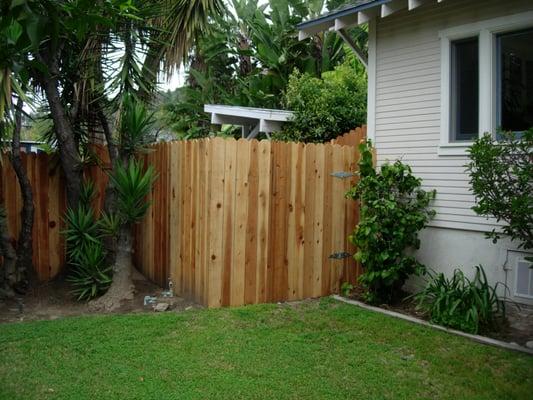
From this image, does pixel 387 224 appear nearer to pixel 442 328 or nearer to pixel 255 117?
pixel 442 328

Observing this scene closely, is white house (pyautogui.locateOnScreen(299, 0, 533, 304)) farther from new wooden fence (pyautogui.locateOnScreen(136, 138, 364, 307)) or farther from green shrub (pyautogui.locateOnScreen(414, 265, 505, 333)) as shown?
new wooden fence (pyautogui.locateOnScreen(136, 138, 364, 307))

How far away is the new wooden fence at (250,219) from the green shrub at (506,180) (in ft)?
7.06

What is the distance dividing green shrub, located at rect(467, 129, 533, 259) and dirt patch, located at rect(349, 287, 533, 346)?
0.95 m

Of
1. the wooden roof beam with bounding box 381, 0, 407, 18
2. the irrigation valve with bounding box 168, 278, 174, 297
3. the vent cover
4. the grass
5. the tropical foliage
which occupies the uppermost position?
the tropical foliage

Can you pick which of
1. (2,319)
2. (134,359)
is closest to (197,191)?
(134,359)

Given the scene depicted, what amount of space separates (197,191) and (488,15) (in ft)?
13.6

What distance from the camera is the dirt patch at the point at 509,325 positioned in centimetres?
537

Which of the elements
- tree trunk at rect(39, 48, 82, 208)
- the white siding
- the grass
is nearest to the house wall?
the white siding

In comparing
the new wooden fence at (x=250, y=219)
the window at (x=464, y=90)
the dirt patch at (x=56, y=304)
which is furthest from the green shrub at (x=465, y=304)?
the dirt patch at (x=56, y=304)

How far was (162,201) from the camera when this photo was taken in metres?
7.32

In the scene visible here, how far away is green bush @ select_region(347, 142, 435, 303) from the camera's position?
254 inches

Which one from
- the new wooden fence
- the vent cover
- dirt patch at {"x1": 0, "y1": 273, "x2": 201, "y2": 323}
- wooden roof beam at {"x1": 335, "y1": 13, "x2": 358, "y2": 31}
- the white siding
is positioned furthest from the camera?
wooden roof beam at {"x1": 335, "y1": 13, "x2": 358, "y2": 31}

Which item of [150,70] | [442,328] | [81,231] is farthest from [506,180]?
[81,231]

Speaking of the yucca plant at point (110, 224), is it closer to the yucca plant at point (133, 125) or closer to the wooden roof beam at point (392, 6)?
the yucca plant at point (133, 125)
